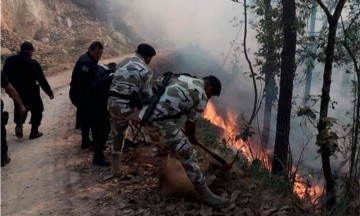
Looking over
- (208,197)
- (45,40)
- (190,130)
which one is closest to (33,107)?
(190,130)

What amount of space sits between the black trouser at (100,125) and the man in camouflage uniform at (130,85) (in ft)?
2.31

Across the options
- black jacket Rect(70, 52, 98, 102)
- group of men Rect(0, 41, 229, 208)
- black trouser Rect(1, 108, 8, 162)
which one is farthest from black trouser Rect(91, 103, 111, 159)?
black trouser Rect(1, 108, 8, 162)

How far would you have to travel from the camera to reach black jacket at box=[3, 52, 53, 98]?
7.09 meters

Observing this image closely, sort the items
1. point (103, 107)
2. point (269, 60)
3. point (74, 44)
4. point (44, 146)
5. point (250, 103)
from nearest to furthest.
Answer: point (103, 107), point (44, 146), point (269, 60), point (74, 44), point (250, 103)

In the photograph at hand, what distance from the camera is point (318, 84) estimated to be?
142 feet

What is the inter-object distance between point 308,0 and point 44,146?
6.29m

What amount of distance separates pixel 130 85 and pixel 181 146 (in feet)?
3.62

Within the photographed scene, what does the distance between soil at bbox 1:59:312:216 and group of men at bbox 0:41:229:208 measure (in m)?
0.29

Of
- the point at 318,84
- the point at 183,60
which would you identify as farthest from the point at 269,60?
the point at 318,84

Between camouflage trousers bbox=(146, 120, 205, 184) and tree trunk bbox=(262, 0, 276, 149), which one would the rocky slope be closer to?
tree trunk bbox=(262, 0, 276, 149)

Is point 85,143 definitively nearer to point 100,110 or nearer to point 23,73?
point 100,110

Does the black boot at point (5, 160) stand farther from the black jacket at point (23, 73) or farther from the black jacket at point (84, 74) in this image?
the black jacket at point (84, 74)

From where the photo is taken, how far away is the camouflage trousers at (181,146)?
453cm

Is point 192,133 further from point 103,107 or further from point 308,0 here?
point 308,0
